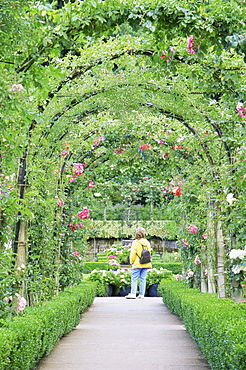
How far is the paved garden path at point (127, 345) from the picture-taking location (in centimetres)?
410

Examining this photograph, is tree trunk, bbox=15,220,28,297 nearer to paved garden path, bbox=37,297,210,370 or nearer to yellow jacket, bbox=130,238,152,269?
paved garden path, bbox=37,297,210,370

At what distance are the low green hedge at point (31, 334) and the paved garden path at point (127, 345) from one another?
199 mm

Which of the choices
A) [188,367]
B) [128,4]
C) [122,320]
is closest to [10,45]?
[128,4]

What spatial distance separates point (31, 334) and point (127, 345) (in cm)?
179

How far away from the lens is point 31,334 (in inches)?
135

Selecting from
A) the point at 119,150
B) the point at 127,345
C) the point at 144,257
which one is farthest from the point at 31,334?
the point at 144,257

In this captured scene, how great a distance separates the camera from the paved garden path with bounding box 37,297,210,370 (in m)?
4.10

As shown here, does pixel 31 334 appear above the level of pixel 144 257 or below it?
below

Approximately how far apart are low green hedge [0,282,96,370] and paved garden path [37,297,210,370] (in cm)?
20

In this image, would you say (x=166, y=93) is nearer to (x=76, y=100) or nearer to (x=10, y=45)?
(x=76, y=100)

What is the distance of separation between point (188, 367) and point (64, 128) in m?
3.03

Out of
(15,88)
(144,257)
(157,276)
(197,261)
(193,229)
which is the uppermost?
(15,88)

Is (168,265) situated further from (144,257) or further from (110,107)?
(110,107)

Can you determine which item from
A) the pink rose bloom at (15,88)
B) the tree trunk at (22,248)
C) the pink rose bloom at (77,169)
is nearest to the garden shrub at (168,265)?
the pink rose bloom at (77,169)
